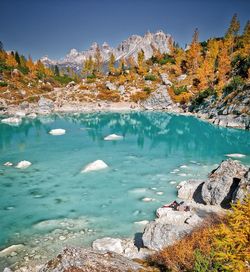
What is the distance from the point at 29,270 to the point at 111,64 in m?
144

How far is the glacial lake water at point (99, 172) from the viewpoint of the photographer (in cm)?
2203

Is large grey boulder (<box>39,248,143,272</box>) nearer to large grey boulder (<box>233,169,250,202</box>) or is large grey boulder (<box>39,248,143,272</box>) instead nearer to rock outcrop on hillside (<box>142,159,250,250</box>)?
rock outcrop on hillside (<box>142,159,250,250</box>)

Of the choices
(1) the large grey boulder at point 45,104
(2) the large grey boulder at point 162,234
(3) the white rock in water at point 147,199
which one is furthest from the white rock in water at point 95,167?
(1) the large grey boulder at point 45,104

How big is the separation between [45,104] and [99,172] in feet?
253

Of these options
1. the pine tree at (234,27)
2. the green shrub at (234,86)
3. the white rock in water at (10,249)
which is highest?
the pine tree at (234,27)

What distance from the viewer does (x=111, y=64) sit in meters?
150

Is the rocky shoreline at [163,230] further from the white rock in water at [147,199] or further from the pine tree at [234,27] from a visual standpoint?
the pine tree at [234,27]

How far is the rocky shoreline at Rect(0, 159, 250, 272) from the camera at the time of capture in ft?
29.1

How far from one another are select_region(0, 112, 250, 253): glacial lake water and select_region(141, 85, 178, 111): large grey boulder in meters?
38.2

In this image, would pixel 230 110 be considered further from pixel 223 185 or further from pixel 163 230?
pixel 163 230

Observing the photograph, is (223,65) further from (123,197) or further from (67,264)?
(67,264)

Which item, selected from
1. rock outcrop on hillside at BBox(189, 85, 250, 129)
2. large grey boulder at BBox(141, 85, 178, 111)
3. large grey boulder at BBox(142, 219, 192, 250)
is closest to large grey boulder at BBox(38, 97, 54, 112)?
large grey boulder at BBox(141, 85, 178, 111)

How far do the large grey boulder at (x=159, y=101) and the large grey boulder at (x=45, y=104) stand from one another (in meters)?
37.1

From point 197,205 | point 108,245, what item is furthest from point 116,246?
point 197,205
